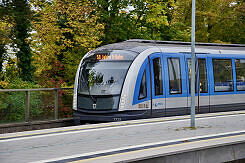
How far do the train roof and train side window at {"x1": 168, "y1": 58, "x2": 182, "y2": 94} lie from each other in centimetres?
43

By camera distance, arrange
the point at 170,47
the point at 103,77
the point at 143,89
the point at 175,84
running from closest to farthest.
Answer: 1. the point at 143,89
2. the point at 103,77
3. the point at 175,84
4. the point at 170,47

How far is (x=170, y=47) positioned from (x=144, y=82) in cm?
221

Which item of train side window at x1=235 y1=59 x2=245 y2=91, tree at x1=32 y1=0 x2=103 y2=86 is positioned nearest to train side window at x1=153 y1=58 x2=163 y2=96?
train side window at x1=235 y1=59 x2=245 y2=91

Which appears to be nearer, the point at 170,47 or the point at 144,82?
the point at 144,82

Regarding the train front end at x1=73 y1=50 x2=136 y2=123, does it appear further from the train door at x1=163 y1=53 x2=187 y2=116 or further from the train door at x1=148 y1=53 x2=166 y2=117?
the train door at x1=163 y1=53 x2=187 y2=116

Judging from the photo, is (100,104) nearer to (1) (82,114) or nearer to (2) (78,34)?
(1) (82,114)

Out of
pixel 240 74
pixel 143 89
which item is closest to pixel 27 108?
pixel 143 89

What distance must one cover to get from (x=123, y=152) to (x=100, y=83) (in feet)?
21.8

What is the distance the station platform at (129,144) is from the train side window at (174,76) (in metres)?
3.96

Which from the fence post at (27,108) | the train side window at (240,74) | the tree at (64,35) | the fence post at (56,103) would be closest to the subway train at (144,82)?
the fence post at (56,103)

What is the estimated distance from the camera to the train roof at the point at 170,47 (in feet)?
46.1

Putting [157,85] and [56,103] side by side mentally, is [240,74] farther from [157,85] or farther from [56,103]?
[56,103]

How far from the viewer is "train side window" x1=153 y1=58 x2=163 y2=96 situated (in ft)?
45.0

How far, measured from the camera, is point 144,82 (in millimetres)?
13281
